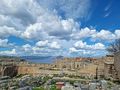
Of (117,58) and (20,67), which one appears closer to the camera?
(117,58)

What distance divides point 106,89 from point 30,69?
34.9 meters

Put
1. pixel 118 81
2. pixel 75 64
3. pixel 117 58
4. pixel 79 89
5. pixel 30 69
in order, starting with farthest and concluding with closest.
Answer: pixel 75 64 → pixel 30 69 → pixel 117 58 → pixel 118 81 → pixel 79 89

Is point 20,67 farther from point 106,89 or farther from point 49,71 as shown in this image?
point 106,89

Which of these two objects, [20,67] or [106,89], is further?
[20,67]

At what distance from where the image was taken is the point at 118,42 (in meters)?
61.1

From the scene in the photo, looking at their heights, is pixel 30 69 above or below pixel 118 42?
below

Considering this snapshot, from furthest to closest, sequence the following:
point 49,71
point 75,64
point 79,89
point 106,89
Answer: point 75,64
point 49,71
point 106,89
point 79,89

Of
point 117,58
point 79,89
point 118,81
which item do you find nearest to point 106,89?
point 79,89

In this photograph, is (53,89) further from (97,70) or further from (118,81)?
(97,70)

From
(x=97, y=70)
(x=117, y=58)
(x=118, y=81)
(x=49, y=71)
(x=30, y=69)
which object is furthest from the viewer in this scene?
(x=30, y=69)

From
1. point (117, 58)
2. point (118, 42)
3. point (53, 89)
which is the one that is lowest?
point (53, 89)

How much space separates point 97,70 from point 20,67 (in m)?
21.9

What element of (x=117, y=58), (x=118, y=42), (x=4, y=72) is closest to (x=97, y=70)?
(x=117, y=58)

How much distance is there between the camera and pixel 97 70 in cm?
4612
